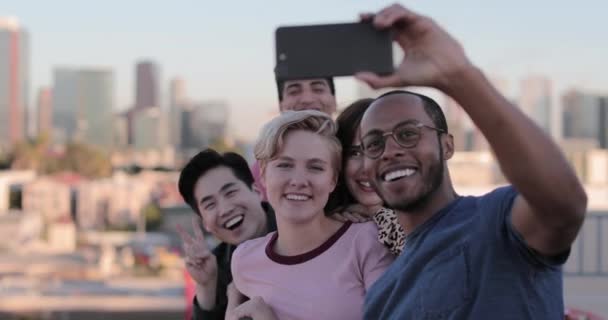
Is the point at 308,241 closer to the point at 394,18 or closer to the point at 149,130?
the point at 394,18

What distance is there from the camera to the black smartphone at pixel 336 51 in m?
1.28

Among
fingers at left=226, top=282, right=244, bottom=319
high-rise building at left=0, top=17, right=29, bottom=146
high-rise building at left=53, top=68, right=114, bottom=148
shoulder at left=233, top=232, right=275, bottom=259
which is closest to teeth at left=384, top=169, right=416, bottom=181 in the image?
shoulder at left=233, top=232, right=275, bottom=259

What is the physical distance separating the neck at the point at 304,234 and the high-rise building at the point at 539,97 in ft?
92.6

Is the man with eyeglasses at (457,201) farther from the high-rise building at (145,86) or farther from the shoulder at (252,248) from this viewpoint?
the high-rise building at (145,86)

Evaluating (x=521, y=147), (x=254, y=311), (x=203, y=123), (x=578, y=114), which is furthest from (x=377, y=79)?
(x=203, y=123)

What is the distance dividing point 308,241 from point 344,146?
0.24 meters

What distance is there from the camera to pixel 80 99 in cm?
13638

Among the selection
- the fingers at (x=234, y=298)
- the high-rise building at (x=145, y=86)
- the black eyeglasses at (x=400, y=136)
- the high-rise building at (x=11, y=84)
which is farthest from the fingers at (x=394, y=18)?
the high-rise building at (x=145, y=86)

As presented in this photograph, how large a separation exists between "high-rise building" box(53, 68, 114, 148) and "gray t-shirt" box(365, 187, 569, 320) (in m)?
Result: 127

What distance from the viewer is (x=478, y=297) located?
4.63ft

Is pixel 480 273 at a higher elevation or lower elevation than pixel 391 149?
lower

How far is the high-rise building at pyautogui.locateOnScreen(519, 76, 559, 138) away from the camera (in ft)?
117

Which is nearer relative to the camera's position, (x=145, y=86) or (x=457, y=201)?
(x=457, y=201)

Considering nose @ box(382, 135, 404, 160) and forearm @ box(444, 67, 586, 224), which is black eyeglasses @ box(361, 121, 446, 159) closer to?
nose @ box(382, 135, 404, 160)
